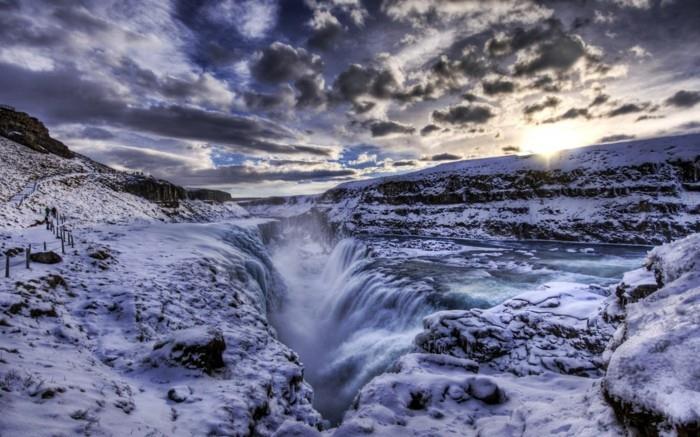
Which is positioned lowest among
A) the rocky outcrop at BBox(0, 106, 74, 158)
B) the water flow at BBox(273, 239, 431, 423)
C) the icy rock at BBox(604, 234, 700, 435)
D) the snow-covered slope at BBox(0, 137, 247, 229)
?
the water flow at BBox(273, 239, 431, 423)

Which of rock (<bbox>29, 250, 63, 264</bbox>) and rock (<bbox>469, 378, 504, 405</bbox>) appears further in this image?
rock (<bbox>29, 250, 63, 264</bbox>)

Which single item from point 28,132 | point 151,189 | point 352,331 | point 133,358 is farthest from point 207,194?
point 133,358

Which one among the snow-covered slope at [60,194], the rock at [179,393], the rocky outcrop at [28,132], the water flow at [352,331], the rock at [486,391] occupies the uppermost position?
the rocky outcrop at [28,132]

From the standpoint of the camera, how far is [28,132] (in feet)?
173

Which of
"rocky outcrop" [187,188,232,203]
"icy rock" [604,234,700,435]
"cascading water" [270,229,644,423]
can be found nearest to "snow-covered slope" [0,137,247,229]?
"cascading water" [270,229,644,423]

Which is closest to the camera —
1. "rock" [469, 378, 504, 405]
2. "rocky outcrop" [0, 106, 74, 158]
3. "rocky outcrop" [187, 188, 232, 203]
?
"rock" [469, 378, 504, 405]

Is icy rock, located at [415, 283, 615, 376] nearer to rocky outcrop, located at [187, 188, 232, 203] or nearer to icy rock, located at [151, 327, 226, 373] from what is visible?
icy rock, located at [151, 327, 226, 373]

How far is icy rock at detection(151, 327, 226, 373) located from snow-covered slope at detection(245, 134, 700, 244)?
5383 cm

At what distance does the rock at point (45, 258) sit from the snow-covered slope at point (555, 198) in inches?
2104

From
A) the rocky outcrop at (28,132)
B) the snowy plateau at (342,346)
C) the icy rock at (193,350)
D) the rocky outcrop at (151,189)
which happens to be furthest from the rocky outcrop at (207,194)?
the icy rock at (193,350)

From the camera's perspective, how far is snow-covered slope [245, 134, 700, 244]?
4522 cm

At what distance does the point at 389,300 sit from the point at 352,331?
2879 millimetres

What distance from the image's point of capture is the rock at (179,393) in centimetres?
637

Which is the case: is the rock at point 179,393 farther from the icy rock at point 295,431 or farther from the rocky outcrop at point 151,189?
the rocky outcrop at point 151,189
